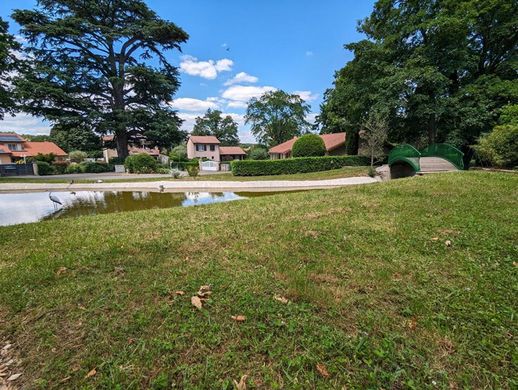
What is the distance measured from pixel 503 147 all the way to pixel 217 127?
5111 cm

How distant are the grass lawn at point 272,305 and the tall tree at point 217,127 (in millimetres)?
53810

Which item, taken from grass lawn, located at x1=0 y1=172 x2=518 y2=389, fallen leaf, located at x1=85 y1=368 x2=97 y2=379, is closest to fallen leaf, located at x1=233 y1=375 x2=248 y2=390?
grass lawn, located at x1=0 y1=172 x2=518 y2=389

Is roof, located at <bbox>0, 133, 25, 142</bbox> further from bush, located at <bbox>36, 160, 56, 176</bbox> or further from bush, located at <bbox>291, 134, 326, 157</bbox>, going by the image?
bush, located at <bbox>291, 134, 326, 157</bbox>

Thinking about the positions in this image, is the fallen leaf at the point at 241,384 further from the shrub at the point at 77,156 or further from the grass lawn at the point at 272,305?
the shrub at the point at 77,156

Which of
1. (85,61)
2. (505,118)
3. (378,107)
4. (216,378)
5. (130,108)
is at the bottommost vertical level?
(216,378)

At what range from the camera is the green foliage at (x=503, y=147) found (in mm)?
9711

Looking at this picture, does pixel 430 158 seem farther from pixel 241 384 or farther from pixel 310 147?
pixel 241 384

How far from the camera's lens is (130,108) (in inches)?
1026

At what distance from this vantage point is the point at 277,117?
41.2m

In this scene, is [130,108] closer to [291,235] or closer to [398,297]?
[291,235]

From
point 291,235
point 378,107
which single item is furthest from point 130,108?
point 291,235

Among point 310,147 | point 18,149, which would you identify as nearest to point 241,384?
point 310,147

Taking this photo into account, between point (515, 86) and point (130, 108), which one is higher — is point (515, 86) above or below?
below

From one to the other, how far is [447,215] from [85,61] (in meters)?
30.8
